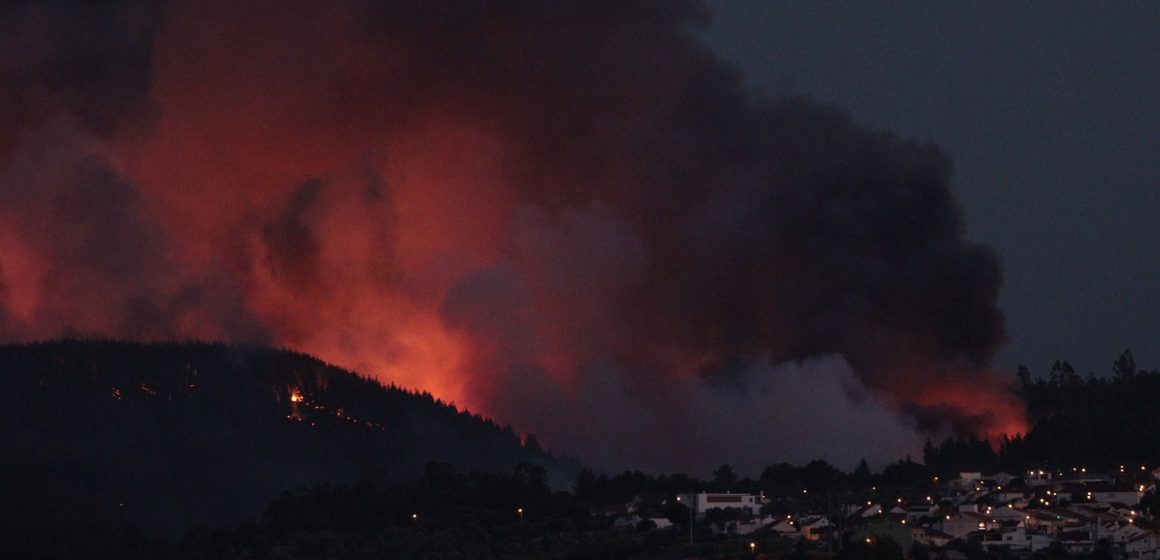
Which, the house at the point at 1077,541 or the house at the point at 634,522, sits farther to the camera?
the house at the point at 634,522

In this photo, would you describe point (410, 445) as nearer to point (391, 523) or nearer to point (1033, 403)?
point (391, 523)

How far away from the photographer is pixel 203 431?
8081 centimetres

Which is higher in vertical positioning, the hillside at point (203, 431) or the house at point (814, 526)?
the hillside at point (203, 431)

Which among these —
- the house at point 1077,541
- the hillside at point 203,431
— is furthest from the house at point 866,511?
the hillside at point 203,431

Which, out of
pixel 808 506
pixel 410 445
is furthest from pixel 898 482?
pixel 410 445

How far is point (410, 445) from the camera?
8475cm

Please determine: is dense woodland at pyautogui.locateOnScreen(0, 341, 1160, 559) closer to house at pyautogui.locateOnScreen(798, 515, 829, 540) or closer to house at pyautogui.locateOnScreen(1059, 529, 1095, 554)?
house at pyautogui.locateOnScreen(798, 515, 829, 540)

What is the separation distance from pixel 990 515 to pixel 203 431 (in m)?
33.7

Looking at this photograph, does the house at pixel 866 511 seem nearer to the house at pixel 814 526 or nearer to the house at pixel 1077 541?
the house at pixel 814 526

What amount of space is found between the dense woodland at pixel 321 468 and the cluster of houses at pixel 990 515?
1177 mm

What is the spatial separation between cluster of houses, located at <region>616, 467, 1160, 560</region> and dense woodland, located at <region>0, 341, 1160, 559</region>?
1177 millimetres

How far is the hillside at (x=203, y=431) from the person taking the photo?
73.8 m

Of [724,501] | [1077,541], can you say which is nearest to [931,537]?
[1077,541]

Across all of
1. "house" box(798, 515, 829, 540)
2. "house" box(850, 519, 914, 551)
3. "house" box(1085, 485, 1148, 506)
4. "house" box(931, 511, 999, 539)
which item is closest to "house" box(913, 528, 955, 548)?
"house" box(850, 519, 914, 551)
